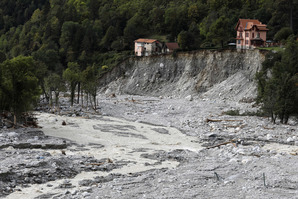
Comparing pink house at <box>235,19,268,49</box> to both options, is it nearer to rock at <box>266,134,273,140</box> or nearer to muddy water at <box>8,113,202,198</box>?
muddy water at <box>8,113,202,198</box>

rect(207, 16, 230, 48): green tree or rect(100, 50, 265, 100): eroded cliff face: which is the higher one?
rect(207, 16, 230, 48): green tree

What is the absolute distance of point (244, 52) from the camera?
221 ft

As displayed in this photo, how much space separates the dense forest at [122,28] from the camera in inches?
3280

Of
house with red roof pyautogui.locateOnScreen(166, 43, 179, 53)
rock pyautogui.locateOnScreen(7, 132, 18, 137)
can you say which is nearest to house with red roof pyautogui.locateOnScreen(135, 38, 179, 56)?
house with red roof pyautogui.locateOnScreen(166, 43, 179, 53)

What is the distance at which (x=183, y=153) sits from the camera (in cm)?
2617

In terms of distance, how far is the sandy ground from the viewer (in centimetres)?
1708

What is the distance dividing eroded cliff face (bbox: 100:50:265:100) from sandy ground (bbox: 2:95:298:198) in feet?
50.8

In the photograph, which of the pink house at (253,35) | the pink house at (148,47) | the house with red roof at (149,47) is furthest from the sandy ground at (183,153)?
the pink house at (148,47)

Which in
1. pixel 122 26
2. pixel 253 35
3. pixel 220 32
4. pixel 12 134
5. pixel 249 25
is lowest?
pixel 12 134

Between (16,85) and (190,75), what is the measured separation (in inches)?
1843

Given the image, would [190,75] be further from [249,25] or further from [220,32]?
[249,25]

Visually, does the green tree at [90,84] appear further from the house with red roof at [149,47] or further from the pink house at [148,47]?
the pink house at [148,47]

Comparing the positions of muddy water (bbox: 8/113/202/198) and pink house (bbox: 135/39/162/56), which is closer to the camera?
muddy water (bbox: 8/113/202/198)

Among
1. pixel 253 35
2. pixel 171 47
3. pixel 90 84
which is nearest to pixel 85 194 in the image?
pixel 90 84
